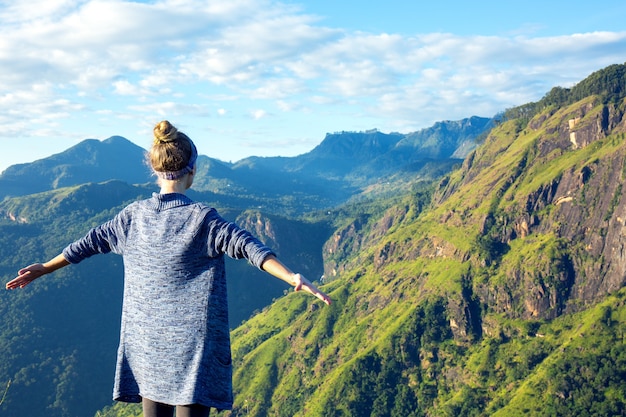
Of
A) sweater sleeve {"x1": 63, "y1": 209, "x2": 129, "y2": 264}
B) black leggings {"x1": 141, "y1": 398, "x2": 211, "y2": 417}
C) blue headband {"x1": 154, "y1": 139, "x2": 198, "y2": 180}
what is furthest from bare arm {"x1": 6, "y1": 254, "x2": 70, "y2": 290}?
black leggings {"x1": 141, "y1": 398, "x2": 211, "y2": 417}

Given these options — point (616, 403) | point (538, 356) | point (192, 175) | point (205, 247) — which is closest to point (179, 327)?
point (205, 247)

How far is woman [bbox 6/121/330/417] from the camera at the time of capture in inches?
258

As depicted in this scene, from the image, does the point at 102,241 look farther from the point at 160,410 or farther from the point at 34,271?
the point at 160,410

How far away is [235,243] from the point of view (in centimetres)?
639

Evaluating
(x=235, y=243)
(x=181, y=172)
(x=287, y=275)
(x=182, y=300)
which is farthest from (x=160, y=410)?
(x=181, y=172)

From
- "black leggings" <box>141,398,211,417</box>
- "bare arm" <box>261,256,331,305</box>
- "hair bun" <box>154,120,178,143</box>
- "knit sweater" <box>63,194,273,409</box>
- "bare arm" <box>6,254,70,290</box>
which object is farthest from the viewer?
"bare arm" <box>6,254,70,290</box>

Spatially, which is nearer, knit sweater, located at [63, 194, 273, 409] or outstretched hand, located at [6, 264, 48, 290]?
knit sweater, located at [63, 194, 273, 409]

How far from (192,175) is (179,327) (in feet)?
6.29

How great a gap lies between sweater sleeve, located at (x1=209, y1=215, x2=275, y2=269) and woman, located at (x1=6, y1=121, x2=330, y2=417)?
0.03 ft

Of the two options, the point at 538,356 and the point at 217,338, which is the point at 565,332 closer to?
the point at 538,356

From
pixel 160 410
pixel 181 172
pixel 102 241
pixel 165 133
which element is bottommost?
pixel 160 410

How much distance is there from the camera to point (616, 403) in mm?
164125

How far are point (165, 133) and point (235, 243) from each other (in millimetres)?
1664

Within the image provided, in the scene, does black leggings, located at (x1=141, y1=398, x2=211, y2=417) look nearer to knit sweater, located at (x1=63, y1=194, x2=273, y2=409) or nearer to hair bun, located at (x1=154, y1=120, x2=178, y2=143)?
knit sweater, located at (x1=63, y1=194, x2=273, y2=409)
